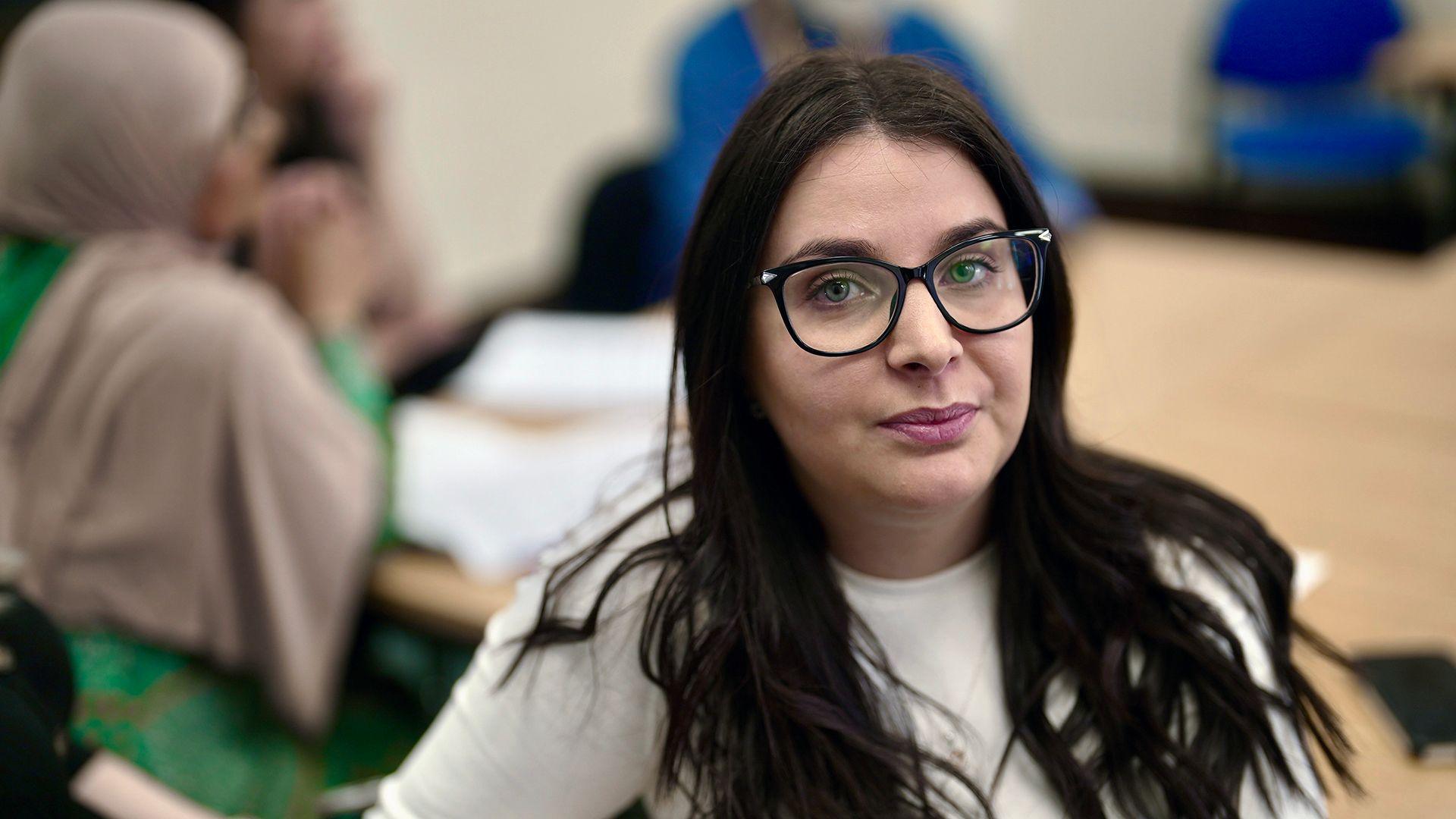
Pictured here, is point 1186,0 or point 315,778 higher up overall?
point 1186,0

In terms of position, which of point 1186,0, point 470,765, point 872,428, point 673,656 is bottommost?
point 470,765

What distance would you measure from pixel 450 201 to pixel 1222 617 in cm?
348

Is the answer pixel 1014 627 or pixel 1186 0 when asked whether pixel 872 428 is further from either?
pixel 1186 0

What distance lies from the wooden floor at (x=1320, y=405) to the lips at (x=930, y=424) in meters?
0.50

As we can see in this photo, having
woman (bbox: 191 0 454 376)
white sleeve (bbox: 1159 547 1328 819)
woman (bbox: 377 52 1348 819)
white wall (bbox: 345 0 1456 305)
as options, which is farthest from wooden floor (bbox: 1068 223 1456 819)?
white wall (bbox: 345 0 1456 305)

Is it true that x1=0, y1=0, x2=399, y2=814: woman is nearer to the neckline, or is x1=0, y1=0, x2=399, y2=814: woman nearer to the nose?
the neckline

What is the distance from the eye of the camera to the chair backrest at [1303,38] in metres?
4.48

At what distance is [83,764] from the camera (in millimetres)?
1037

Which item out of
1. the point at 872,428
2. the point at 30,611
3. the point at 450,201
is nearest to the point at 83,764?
the point at 30,611

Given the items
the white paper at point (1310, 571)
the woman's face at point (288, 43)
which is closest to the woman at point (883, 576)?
the white paper at point (1310, 571)

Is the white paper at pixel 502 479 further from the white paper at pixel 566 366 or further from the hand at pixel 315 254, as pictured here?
the hand at pixel 315 254

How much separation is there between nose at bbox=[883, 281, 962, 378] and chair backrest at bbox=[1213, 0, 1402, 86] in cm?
440

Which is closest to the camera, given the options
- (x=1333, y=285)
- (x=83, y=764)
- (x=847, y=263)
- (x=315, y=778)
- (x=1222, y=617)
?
(x=847, y=263)

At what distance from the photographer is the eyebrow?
78 cm
